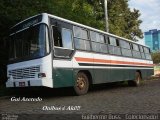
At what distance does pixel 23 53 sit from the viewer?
43.4 ft

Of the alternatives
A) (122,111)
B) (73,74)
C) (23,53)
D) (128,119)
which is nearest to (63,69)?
(73,74)

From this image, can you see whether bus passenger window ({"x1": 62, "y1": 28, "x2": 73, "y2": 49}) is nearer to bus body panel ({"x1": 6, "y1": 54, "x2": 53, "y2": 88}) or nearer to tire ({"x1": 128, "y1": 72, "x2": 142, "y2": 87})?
bus body panel ({"x1": 6, "y1": 54, "x2": 53, "y2": 88})

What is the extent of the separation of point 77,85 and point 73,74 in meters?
0.62

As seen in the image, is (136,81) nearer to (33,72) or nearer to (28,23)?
(28,23)

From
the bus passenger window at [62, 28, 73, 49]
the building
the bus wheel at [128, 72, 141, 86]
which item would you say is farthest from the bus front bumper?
the building

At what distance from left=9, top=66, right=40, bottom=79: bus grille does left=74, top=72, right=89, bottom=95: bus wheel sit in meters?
2.01

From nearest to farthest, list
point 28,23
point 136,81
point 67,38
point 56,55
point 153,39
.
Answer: point 56,55, point 28,23, point 67,38, point 136,81, point 153,39

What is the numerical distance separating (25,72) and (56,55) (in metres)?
1.30

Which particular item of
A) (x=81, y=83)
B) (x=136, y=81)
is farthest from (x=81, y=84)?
(x=136, y=81)

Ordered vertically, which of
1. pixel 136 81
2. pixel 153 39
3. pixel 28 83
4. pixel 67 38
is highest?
pixel 153 39

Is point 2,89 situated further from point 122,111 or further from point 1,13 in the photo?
point 122,111

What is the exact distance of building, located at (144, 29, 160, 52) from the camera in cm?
8312

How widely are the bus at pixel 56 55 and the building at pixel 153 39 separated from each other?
68356 mm

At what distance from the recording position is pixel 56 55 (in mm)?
12562
